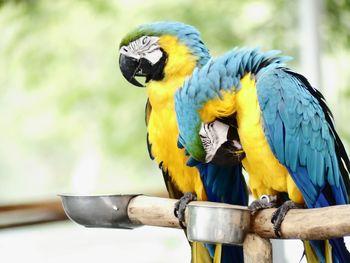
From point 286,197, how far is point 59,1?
2.14m

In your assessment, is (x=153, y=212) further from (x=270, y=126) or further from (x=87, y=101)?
(x=87, y=101)

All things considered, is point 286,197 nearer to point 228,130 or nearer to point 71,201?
point 228,130

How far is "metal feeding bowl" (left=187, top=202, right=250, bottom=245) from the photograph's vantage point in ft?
3.13

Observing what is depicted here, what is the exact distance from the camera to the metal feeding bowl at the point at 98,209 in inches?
44.6

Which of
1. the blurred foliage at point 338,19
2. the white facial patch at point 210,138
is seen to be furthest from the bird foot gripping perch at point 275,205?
the blurred foliage at point 338,19

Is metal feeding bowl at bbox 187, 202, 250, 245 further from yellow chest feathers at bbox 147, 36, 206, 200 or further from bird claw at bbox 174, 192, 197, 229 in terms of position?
yellow chest feathers at bbox 147, 36, 206, 200

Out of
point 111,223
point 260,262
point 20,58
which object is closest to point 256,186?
point 260,262

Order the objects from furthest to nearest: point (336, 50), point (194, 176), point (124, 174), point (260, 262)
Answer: point (336, 50) → point (124, 174) → point (194, 176) → point (260, 262)

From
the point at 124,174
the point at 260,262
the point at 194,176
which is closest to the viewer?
the point at 260,262

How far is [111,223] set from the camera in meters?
1.17

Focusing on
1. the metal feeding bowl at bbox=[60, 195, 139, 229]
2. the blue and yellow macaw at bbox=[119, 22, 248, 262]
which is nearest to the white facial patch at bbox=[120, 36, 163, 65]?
the blue and yellow macaw at bbox=[119, 22, 248, 262]

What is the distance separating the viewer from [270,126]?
1011mm

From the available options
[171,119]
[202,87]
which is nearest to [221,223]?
[202,87]

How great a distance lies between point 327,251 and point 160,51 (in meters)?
0.44
